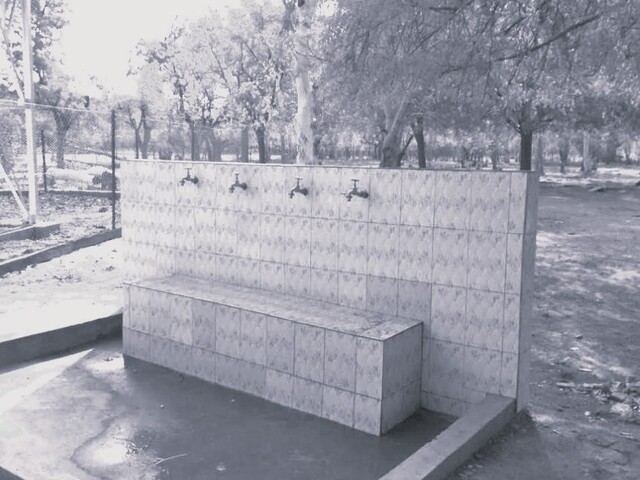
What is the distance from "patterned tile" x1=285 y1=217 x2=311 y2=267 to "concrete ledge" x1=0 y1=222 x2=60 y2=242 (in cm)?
889

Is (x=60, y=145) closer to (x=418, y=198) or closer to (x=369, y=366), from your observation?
(x=418, y=198)

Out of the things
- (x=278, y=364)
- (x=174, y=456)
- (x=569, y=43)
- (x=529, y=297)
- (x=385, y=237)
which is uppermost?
(x=569, y=43)

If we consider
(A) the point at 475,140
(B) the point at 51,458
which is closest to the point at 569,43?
(B) the point at 51,458

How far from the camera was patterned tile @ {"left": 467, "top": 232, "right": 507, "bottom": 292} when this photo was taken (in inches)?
215

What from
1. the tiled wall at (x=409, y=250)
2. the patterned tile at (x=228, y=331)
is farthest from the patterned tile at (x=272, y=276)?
the patterned tile at (x=228, y=331)

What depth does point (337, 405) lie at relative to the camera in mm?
5660

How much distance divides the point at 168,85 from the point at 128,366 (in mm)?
30744

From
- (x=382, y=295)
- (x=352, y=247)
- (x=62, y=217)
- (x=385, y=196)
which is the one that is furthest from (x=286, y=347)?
(x=62, y=217)

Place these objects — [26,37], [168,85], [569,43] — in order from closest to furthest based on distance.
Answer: [569,43] < [26,37] < [168,85]

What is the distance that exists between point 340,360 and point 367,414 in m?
0.49

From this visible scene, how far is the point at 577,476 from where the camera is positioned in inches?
188

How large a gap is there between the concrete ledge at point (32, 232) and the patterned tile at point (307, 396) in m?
9.61

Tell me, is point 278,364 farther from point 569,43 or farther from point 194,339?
point 569,43

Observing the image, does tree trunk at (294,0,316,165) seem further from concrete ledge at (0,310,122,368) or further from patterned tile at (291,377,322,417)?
patterned tile at (291,377,322,417)
